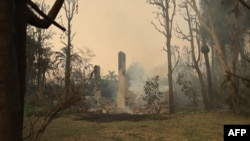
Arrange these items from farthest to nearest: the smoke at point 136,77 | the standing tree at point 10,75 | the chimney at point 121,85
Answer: the smoke at point 136,77 → the chimney at point 121,85 → the standing tree at point 10,75

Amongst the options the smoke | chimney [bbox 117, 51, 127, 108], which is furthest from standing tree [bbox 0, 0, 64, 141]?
the smoke

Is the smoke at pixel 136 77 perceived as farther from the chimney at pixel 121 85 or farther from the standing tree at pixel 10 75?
the standing tree at pixel 10 75

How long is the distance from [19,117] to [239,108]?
17800 mm

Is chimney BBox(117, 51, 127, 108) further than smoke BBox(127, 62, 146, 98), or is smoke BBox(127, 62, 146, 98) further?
smoke BBox(127, 62, 146, 98)

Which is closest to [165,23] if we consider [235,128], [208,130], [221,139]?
[208,130]

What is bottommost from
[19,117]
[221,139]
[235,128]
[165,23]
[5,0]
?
[221,139]

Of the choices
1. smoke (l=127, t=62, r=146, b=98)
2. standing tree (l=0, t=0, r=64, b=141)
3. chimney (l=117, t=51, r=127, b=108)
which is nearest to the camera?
standing tree (l=0, t=0, r=64, b=141)

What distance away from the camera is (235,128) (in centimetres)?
247

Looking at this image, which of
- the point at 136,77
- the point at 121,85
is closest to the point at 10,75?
the point at 121,85

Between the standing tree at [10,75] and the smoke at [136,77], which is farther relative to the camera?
the smoke at [136,77]

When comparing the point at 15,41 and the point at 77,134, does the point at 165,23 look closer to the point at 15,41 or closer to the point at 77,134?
the point at 77,134

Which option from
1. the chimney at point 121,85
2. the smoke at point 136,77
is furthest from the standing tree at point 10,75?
the smoke at point 136,77

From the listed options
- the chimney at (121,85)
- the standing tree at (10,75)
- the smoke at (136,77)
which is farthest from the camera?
the smoke at (136,77)

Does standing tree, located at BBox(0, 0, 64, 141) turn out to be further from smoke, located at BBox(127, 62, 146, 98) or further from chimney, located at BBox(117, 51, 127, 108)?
smoke, located at BBox(127, 62, 146, 98)
